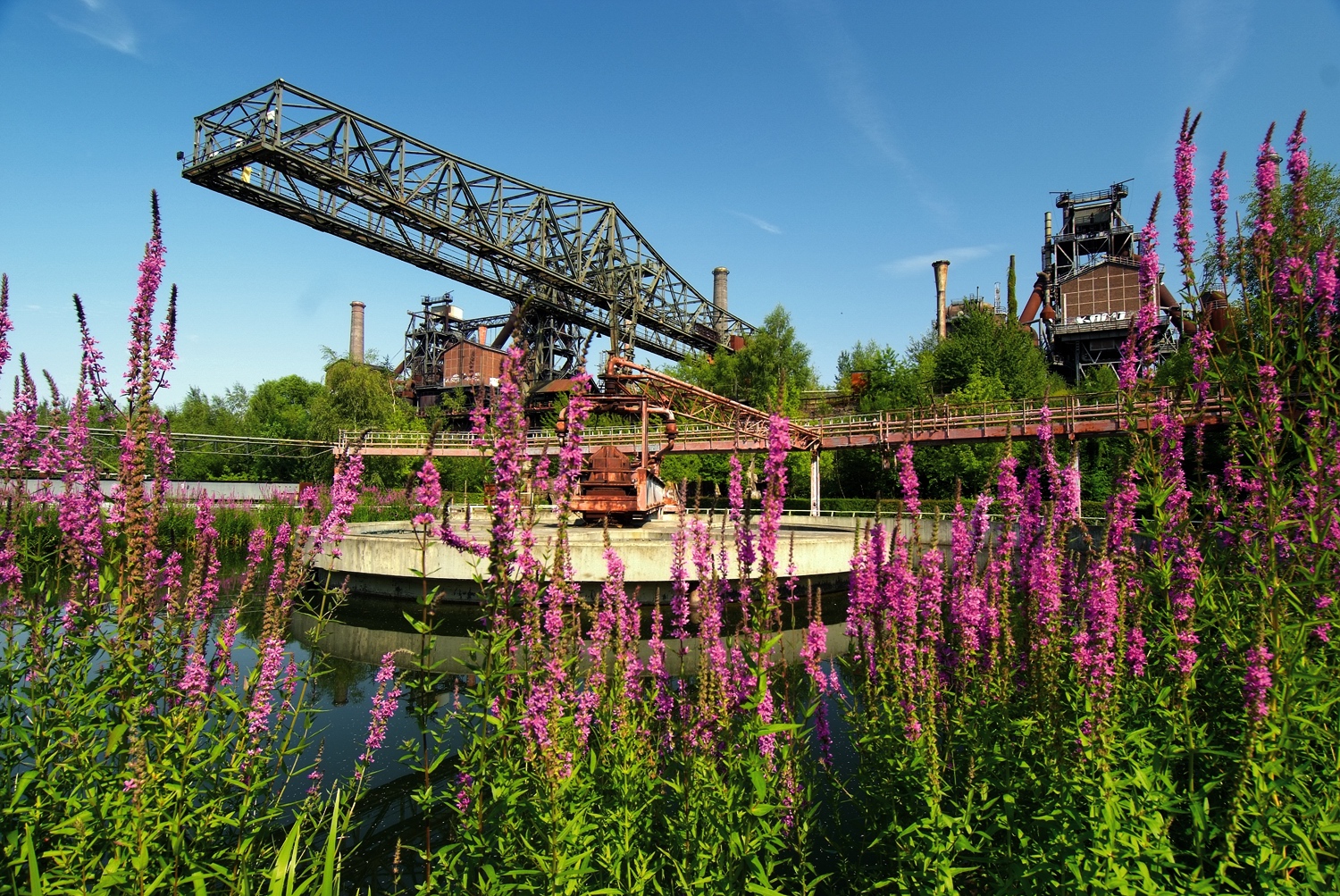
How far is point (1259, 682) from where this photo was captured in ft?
9.17

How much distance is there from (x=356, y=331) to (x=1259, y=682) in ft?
264

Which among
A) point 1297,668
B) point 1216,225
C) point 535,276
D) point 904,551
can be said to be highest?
point 535,276

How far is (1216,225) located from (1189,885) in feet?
12.9

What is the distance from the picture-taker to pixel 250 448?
167 feet

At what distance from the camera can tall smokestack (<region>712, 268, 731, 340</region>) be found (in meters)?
70.1

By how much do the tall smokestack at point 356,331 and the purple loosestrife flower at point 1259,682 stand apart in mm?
77896

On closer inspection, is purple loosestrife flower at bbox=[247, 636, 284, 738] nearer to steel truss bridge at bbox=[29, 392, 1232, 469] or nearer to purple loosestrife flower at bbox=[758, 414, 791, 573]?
purple loosestrife flower at bbox=[758, 414, 791, 573]

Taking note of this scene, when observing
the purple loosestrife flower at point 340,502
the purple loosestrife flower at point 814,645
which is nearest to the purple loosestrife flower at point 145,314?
the purple loosestrife flower at point 340,502

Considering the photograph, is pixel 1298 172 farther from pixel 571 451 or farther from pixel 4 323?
pixel 4 323

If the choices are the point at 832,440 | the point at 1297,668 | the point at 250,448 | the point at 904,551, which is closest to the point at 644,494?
the point at 832,440

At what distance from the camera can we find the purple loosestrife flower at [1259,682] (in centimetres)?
279

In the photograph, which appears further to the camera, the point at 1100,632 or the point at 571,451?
the point at 571,451

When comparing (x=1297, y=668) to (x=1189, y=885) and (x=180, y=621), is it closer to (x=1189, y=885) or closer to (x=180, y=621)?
(x=1189, y=885)

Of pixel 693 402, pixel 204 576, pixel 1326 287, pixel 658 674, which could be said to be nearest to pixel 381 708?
pixel 204 576
